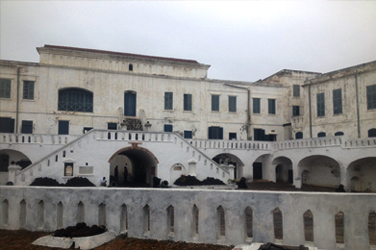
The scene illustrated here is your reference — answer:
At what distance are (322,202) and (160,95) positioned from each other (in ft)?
75.4

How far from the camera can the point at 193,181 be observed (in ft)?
71.7

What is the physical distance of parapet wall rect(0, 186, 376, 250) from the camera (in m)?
7.04

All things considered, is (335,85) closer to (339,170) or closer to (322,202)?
(339,170)

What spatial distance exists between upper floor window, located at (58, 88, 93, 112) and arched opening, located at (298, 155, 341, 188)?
18.6 metres

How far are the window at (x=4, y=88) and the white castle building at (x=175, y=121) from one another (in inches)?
2.7

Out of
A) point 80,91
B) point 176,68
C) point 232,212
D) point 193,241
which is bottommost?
point 193,241

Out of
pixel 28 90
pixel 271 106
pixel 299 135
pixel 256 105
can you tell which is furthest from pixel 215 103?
pixel 28 90

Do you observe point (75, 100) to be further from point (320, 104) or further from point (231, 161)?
point (320, 104)

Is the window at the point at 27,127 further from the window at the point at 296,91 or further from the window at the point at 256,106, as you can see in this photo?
the window at the point at 296,91

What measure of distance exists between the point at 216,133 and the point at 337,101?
10822mm

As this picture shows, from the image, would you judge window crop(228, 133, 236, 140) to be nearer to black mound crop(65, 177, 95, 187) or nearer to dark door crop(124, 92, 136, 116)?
dark door crop(124, 92, 136, 116)

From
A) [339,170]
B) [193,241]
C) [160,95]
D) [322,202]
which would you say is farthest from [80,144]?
[339,170]

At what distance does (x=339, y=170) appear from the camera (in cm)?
2380

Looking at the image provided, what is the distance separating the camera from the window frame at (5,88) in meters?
24.6
